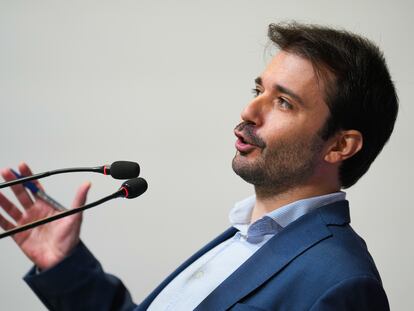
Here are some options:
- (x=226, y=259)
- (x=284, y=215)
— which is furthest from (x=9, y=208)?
(x=284, y=215)

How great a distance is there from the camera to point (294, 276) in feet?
3.22

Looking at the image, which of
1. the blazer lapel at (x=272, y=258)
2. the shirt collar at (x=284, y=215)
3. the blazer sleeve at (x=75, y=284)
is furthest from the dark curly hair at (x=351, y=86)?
the blazer sleeve at (x=75, y=284)

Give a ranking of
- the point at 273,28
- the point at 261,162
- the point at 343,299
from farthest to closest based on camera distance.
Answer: the point at 273,28, the point at 261,162, the point at 343,299

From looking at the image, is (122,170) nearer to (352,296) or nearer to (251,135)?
(251,135)

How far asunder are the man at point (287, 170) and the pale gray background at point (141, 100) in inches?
26.9

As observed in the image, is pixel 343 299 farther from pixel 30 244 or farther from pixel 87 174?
pixel 87 174

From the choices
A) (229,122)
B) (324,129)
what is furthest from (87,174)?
(324,129)

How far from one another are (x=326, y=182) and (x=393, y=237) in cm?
86

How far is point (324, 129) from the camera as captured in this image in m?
1.15

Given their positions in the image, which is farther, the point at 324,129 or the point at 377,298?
the point at 324,129

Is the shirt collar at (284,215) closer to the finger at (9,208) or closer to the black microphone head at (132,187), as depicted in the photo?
the black microphone head at (132,187)

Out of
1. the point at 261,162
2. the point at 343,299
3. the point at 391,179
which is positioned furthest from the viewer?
the point at 391,179

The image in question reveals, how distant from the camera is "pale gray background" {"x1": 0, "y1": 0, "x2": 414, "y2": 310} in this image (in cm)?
Result: 191

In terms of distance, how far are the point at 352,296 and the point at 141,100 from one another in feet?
4.02
